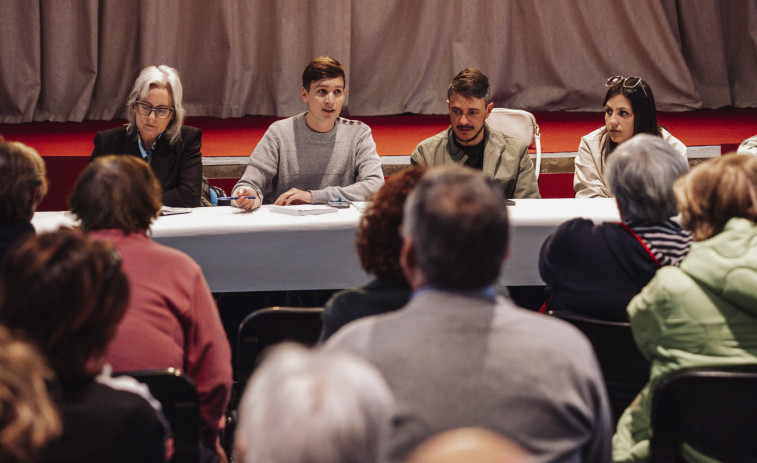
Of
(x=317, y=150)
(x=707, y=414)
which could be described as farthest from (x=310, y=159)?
(x=707, y=414)

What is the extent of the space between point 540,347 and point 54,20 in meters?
5.85

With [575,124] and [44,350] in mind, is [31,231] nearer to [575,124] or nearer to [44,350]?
[44,350]

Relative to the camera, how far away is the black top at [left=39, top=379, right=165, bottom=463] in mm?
1143

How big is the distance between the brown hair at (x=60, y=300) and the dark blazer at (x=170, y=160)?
229 centimetres

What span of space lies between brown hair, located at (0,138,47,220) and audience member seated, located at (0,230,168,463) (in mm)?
1098

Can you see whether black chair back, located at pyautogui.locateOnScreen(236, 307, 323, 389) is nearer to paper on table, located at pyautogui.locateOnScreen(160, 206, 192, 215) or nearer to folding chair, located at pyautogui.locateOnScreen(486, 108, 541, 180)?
paper on table, located at pyautogui.locateOnScreen(160, 206, 192, 215)

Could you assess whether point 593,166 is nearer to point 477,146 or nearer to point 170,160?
point 477,146

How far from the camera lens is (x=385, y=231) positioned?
1637 millimetres

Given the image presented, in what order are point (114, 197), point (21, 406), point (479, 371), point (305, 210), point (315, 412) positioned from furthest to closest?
point (305, 210) → point (114, 197) → point (479, 371) → point (21, 406) → point (315, 412)

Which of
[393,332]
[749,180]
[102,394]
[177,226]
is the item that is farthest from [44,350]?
[177,226]

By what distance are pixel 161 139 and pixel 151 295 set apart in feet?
6.34

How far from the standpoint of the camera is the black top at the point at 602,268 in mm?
2061

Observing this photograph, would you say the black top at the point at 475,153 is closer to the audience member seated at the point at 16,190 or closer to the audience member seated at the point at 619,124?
the audience member seated at the point at 619,124

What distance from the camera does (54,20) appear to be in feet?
19.9
